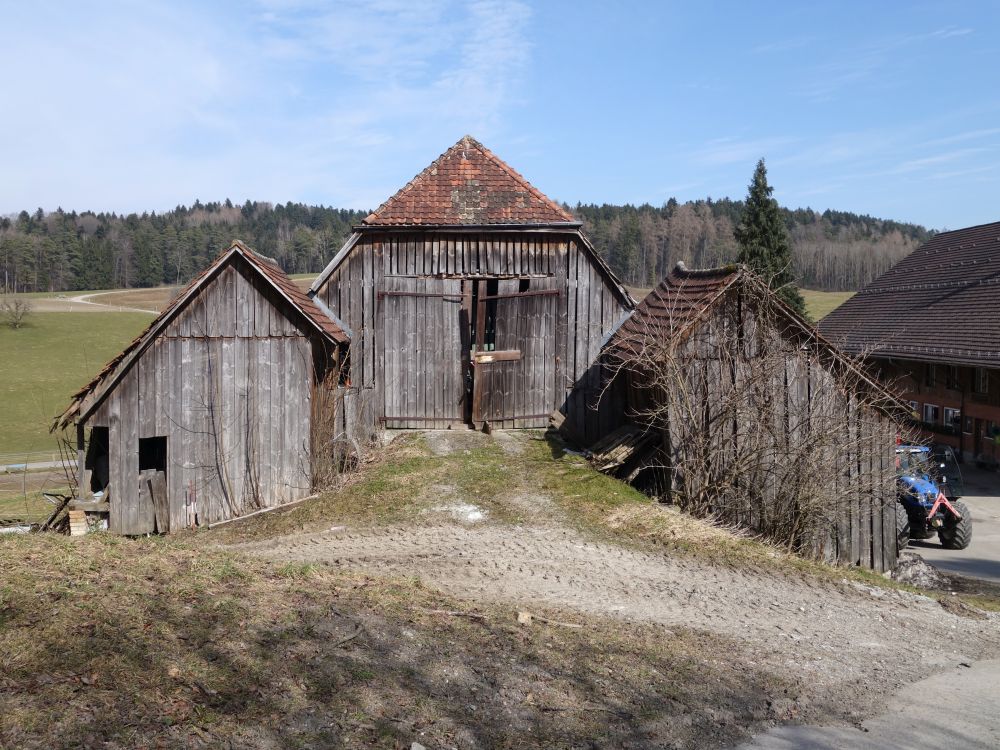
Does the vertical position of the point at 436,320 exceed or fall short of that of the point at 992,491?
it exceeds it

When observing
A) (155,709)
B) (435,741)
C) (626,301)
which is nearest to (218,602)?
(155,709)

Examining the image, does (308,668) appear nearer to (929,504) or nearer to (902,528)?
(902,528)

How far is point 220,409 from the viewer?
13.5 m

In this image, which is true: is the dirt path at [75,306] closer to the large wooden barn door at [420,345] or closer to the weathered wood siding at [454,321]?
the weathered wood siding at [454,321]

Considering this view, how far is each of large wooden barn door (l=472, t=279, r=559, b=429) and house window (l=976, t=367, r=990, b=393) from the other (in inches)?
597

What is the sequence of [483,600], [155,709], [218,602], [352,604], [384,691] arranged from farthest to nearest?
[483,600], [352,604], [218,602], [384,691], [155,709]

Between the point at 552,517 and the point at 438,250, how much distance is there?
6.87 m

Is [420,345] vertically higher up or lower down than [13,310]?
lower down

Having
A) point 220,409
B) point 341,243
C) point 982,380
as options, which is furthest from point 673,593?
point 341,243

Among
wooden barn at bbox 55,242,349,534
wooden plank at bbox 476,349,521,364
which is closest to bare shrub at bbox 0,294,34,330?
wooden barn at bbox 55,242,349,534

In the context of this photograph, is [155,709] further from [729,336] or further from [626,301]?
[626,301]

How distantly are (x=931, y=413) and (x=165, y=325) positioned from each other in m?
24.7

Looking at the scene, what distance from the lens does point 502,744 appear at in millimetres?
5320

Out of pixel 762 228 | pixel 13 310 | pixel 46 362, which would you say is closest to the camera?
pixel 762 228
